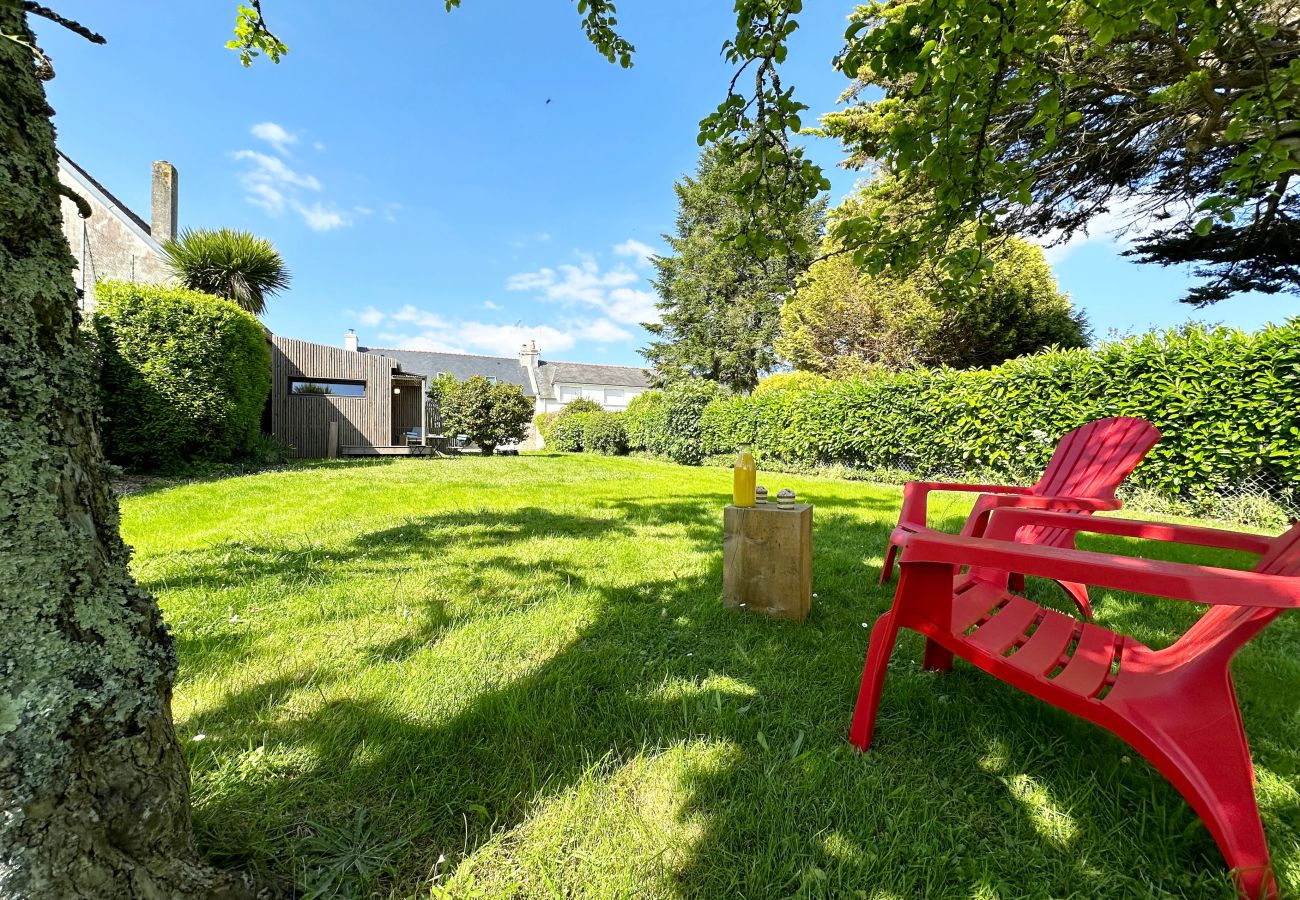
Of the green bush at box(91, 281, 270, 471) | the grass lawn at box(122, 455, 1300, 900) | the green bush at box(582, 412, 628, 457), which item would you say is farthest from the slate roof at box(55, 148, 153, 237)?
the grass lawn at box(122, 455, 1300, 900)

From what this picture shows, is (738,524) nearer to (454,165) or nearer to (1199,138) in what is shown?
(1199,138)

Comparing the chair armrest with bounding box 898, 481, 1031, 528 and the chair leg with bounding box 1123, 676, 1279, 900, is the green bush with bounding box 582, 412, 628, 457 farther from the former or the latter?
the chair leg with bounding box 1123, 676, 1279, 900

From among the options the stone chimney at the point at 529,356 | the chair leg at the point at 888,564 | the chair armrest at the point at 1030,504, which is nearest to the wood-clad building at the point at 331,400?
the chair leg at the point at 888,564

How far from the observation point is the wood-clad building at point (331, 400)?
13.8 meters

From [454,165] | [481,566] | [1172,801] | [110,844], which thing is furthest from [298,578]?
[454,165]

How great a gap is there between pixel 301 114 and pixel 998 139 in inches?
385

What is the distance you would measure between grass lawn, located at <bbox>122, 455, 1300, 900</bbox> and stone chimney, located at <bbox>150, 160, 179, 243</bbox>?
13.8 metres

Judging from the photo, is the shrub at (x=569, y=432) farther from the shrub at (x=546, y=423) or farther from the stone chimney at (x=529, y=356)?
the stone chimney at (x=529, y=356)

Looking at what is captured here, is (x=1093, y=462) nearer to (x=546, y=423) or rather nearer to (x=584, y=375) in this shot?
(x=546, y=423)

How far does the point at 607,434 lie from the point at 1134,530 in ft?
51.2

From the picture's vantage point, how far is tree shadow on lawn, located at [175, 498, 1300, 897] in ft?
Result: 3.65

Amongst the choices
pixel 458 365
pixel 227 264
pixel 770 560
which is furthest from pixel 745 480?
pixel 458 365

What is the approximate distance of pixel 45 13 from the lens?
2.74 feet

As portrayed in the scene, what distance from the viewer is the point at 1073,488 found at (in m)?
2.74
